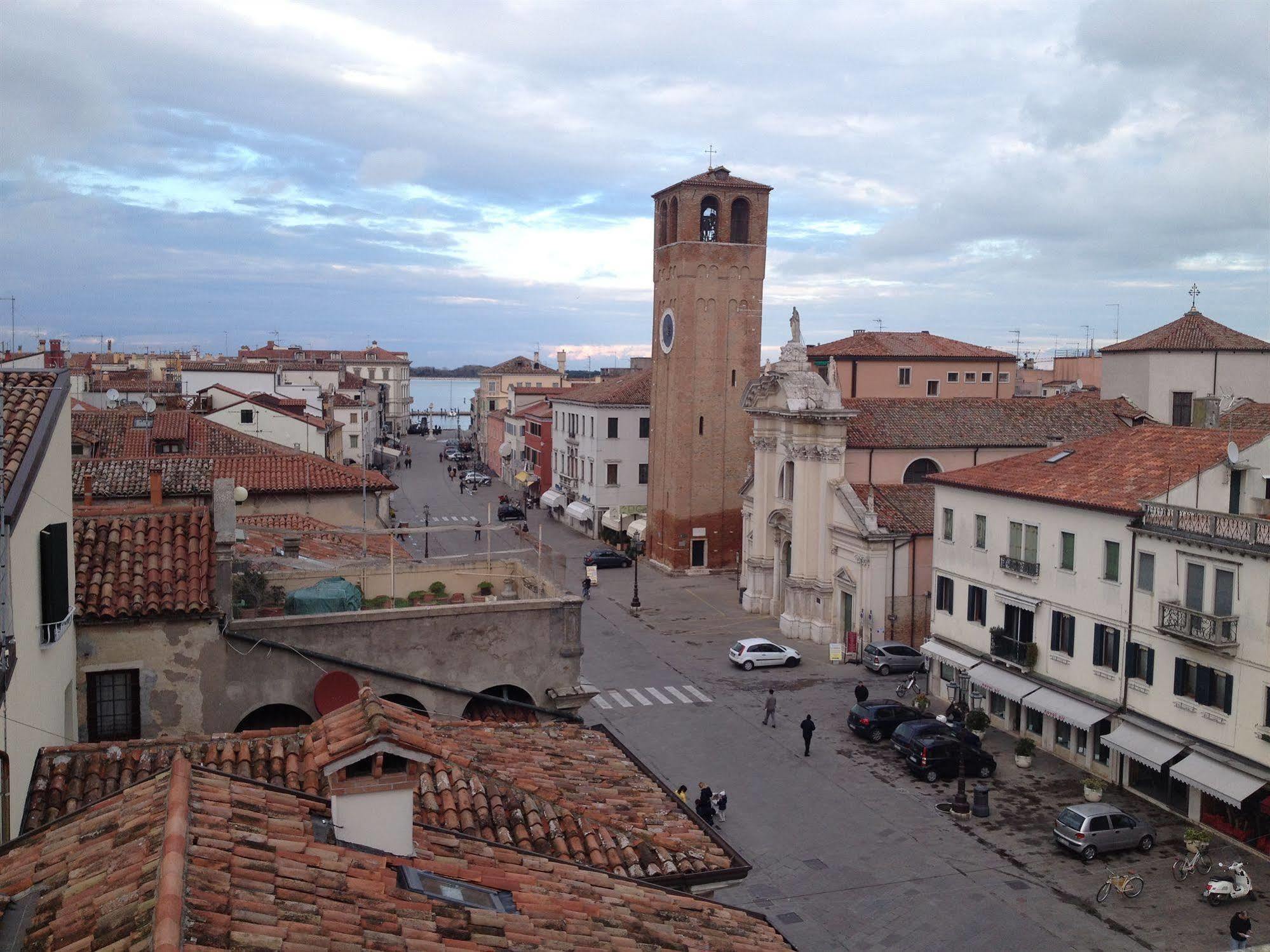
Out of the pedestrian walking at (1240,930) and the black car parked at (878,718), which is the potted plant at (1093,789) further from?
the pedestrian walking at (1240,930)

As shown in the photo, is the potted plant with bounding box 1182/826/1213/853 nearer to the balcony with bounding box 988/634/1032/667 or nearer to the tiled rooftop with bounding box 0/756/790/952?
the balcony with bounding box 988/634/1032/667

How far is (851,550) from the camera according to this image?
40125 mm

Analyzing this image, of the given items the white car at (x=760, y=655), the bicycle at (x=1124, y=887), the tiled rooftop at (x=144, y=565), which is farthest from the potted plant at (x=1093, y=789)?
the tiled rooftop at (x=144, y=565)

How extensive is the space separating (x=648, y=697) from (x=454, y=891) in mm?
26238

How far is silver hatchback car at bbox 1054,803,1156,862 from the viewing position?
22703 mm

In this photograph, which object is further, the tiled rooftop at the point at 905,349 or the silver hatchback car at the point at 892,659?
the tiled rooftop at the point at 905,349

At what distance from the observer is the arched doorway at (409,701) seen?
1666cm

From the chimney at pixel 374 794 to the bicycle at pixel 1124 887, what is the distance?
55.5ft

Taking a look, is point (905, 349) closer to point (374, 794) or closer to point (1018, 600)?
point (1018, 600)

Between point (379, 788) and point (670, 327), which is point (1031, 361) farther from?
point (379, 788)

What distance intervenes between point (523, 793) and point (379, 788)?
10.1 feet

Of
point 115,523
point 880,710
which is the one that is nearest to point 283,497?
point 115,523

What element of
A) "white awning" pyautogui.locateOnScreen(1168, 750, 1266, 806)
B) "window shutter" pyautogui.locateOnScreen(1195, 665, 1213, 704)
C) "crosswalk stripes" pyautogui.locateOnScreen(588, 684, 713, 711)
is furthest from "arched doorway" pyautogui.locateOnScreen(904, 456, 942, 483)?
"white awning" pyautogui.locateOnScreen(1168, 750, 1266, 806)

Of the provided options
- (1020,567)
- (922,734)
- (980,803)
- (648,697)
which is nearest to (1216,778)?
(980,803)
